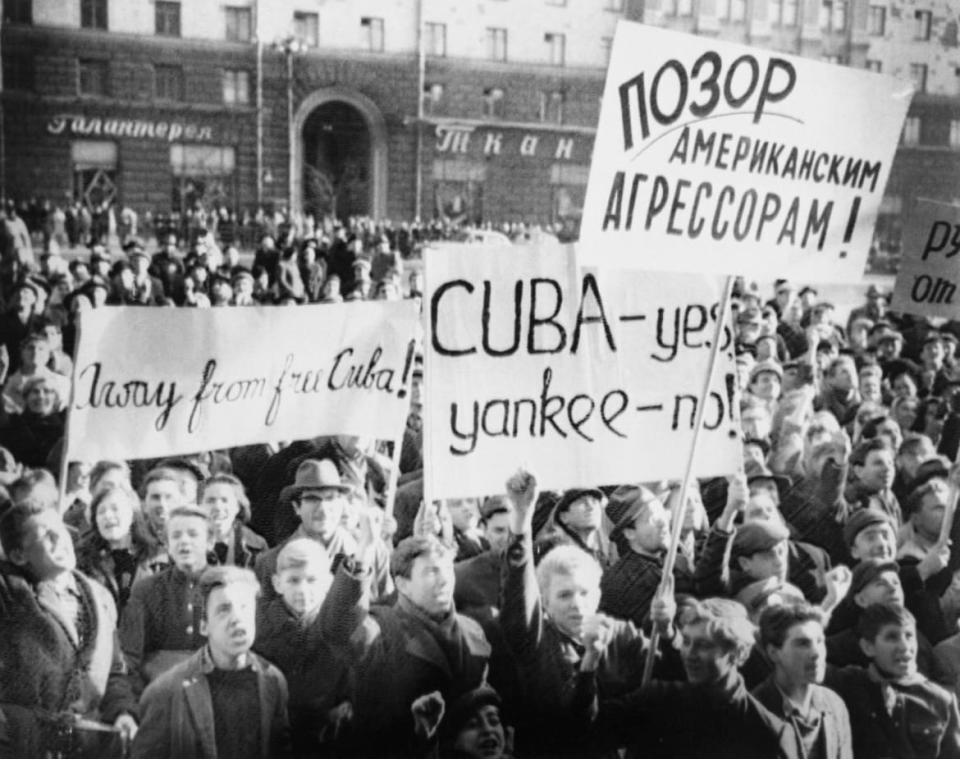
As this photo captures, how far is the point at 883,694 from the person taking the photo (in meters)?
3.67

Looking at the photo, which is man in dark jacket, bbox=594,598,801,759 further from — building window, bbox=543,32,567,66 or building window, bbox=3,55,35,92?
building window, bbox=3,55,35,92

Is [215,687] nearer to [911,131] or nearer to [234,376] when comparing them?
[234,376]

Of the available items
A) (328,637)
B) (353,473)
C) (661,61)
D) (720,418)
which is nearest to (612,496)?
(720,418)

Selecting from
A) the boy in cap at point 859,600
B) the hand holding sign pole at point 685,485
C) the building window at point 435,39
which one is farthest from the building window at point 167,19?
the boy in cap at point 859,600

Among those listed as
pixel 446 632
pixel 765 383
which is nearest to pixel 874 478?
pixel 765 383

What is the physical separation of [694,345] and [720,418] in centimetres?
26

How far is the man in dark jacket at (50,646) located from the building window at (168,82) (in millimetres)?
1446

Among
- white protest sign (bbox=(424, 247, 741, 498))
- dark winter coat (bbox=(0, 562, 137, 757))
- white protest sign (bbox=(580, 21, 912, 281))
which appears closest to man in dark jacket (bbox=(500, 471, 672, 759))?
white protest sign (bbox=(424, 247, 741, 498))

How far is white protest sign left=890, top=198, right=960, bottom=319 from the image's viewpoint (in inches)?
186

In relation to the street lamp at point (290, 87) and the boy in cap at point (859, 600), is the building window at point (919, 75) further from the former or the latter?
the street lamp at point (290, 87)

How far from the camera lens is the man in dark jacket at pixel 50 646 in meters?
3.26

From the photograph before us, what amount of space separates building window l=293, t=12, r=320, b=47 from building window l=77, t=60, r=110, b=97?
2.17ft

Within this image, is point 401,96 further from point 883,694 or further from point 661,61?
point 883,694

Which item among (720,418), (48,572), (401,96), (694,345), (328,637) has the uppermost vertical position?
(401,96)
